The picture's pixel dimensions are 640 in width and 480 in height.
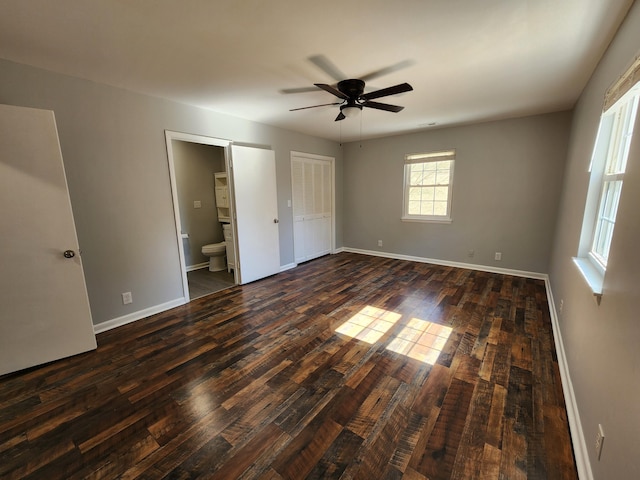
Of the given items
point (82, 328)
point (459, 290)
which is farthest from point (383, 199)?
point (82, 328)

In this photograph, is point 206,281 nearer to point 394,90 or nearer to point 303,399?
point 303,399

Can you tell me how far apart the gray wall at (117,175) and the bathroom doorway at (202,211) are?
4.24ft

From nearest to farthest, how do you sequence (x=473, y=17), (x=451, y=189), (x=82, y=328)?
(x=473, y=17), (x=82, y=328), (x=451, y=189)

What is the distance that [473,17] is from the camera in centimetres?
163

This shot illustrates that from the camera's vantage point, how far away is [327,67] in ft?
7.35

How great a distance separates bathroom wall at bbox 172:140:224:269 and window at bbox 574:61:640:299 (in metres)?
5.21

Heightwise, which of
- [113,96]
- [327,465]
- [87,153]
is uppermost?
[113,96]

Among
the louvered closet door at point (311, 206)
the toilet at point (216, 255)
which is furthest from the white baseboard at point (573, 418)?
the toilet at point (216, 255)

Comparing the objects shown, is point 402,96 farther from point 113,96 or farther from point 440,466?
point 440,466

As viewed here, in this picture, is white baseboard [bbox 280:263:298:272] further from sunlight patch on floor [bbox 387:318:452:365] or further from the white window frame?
the white window frame

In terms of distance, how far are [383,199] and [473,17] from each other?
3824 mm

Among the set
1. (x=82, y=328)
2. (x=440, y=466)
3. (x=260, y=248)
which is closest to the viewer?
(x=440, y=466)

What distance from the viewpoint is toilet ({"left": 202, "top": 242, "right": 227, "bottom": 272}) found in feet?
15.4

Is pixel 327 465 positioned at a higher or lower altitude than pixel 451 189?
lower
